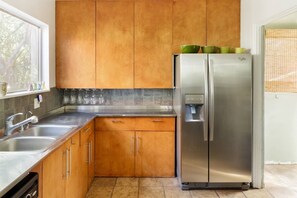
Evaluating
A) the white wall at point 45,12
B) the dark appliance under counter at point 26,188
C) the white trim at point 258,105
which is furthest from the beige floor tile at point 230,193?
the white wall at point 45,12

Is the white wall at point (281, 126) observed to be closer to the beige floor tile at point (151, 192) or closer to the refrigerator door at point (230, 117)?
the refrigerator door at point (230, 117)

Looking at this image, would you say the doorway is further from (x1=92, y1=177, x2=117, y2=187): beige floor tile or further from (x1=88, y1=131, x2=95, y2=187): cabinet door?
(x1=88, y1=131, x2=95, y2=187): cabinet door

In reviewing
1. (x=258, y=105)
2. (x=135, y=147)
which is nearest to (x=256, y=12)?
(x=258, y=105)

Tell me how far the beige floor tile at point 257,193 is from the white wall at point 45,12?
111 inches

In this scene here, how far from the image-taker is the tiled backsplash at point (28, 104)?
2650mm

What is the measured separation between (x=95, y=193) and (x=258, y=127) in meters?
2.12

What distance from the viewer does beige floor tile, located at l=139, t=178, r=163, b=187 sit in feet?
12.1

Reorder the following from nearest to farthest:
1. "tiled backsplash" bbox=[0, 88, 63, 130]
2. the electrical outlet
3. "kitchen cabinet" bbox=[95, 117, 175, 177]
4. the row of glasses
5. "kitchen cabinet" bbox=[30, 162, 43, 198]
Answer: "kitchen cabinet" bbox=[30, 162, 43, 198], "tiled backsplash" bbox=[0, 88, 63, 130], the electrical outlet, "kitchen cabinet" bbox=[95, 117, 175, 177], the row of glasses

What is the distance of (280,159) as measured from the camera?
179 inches

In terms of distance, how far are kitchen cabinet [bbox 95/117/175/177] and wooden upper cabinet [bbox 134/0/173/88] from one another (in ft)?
2.41

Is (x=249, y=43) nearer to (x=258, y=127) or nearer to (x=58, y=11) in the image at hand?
(x=258, y=127)

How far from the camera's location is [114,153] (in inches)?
154

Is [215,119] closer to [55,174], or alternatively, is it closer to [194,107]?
[194,107]

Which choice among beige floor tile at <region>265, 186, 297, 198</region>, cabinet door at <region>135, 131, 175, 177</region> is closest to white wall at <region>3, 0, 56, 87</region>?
cabinet door at <region>135, 131, 175, 177</region>
